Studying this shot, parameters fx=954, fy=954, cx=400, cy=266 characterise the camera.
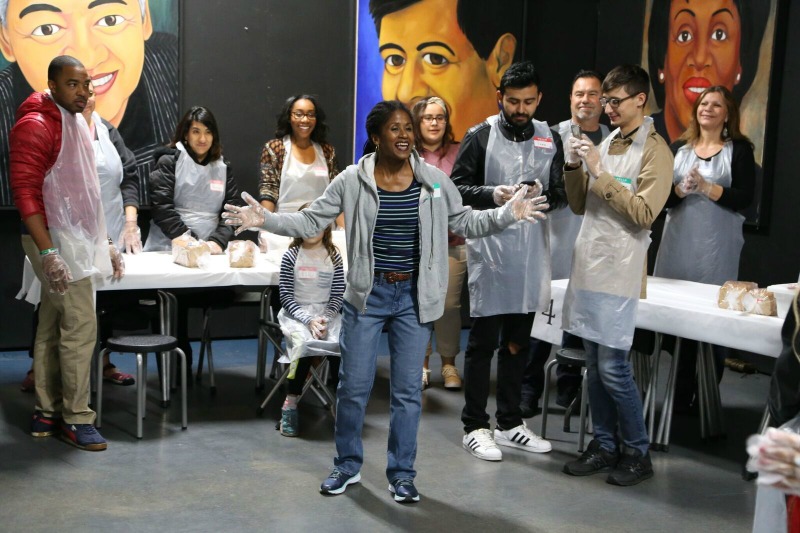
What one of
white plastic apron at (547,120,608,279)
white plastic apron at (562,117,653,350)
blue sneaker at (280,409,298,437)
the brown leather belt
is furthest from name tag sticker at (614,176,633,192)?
blue sneaker at (280,409,298,437)

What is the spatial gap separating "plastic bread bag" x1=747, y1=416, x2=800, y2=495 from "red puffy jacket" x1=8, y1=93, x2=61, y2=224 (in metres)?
2.98

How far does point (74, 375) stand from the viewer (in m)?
4.07

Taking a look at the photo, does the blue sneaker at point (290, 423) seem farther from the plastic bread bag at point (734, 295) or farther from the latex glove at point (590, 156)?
the plastic bread bag at point (734, 295)

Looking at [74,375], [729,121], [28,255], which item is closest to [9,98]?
[28,255]

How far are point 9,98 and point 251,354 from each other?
6.93ft

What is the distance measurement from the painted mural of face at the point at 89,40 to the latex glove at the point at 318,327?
2.40 metres

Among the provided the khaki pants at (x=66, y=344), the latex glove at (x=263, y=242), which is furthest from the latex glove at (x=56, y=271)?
the latex glove at (x=263, y=242)

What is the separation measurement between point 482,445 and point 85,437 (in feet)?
5.62

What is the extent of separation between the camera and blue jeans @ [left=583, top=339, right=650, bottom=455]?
3.79 meters

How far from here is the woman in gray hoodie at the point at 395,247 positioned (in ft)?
11.3

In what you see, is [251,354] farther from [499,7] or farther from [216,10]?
[499,7]

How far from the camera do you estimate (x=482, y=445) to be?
13.7 ft

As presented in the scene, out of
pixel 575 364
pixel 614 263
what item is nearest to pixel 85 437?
pixel 575 364

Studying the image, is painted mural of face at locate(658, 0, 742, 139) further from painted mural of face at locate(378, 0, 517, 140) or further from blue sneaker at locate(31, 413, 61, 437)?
blue sneaker at locate(31, 413, 61, 437)
